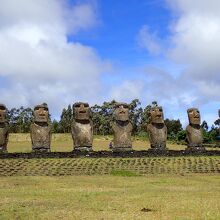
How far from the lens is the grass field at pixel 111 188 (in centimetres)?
1207

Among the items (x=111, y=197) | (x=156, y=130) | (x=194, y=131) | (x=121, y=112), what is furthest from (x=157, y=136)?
(x=111, y=197)

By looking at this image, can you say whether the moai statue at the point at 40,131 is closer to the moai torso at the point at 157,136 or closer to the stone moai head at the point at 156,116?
the moai torso at the point at 157,136

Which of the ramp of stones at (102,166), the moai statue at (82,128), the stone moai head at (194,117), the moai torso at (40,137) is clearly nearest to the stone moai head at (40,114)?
the moai torso at (40,137)

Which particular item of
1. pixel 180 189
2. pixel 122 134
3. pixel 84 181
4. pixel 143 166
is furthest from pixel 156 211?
pixel 122 134

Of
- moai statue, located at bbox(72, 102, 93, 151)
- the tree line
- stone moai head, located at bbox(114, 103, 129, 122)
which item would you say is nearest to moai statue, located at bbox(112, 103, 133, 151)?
stone moai head, located at bbox(114, 103, 129, 122)

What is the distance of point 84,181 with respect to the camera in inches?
795

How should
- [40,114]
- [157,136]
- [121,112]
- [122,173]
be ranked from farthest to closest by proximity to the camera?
1. [157,136]
2. [121,112]
3. [40,114]
4. [122,173]

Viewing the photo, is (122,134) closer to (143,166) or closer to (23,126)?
(143,166)

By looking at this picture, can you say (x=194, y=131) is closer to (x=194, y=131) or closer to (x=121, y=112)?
(x=194, y=131)

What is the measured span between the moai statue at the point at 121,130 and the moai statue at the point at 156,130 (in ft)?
5.07

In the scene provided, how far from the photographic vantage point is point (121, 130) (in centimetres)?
3144

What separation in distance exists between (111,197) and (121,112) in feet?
55.9

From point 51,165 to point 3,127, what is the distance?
693cm

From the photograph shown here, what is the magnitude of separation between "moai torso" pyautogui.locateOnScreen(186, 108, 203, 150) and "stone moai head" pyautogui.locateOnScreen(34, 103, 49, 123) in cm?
963
